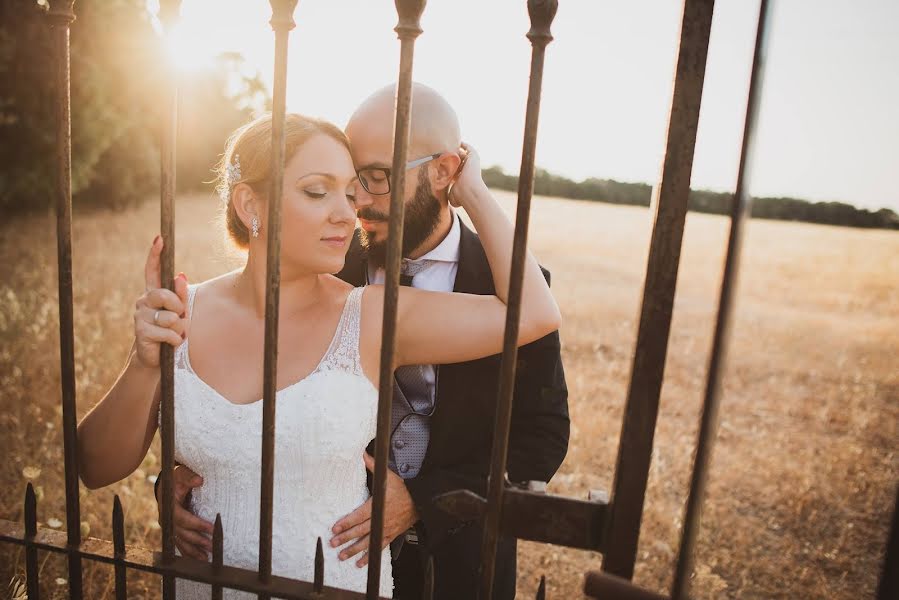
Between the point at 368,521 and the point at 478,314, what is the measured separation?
817 millimetres

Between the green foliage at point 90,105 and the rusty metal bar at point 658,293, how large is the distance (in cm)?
1095

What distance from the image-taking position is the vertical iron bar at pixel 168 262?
140 centimetres

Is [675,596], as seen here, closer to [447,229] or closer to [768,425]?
[447,229]

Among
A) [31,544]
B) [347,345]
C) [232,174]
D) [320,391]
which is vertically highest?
[232,174]

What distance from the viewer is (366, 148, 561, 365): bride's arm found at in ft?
6.59

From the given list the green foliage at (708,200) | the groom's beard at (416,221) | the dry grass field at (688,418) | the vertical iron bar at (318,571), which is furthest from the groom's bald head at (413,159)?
the green foliage at (708,200)

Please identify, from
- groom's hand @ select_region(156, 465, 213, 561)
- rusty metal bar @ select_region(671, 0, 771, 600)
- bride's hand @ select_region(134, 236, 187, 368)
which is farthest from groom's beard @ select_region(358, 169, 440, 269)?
rusty metal bar @ select_region(671, 0, 771, 600)

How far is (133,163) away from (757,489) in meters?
20.3

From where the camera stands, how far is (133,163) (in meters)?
20.5

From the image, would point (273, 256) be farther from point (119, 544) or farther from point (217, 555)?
point (119, 544)

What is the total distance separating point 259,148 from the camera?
89.0 inches

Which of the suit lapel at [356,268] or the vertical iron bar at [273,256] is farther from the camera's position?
the suit lapel at [356,268]

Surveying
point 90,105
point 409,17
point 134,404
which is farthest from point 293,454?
point 90,105

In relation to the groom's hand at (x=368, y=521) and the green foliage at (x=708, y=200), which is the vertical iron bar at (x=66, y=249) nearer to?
the groom's hand at (x=368, y=521)
